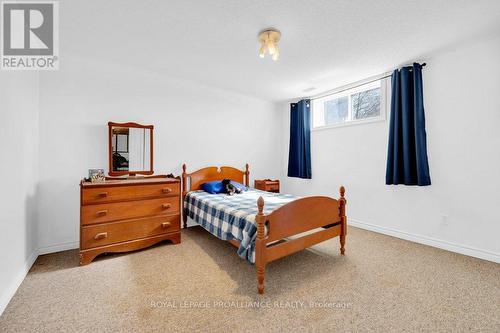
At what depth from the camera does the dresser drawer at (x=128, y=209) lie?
7.97ft

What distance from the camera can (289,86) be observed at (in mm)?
4078

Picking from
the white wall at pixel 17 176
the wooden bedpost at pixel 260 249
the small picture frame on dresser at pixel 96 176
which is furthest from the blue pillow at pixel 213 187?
the white wall at pixel 17 176

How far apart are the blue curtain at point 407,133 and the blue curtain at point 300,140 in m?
1.59

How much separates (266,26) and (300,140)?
2.71 meters

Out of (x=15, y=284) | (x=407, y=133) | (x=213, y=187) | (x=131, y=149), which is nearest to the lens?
(x=15, y=284)

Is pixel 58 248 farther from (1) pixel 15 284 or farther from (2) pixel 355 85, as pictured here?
(2) pixel 355 85

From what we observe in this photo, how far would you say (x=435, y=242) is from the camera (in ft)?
9.68

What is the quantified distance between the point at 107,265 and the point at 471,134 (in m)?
4.56

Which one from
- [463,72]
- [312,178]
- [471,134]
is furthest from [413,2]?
[312,178]

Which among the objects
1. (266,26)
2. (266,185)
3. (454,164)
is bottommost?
(266,185)

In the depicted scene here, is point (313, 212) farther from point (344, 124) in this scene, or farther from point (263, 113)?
point (263, 113)

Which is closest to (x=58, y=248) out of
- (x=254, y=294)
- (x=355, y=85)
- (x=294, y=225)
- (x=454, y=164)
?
(x=254, y=294)

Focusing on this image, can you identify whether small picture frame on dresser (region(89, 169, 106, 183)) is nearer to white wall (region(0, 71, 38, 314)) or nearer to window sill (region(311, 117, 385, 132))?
white wall (region(0, 71, 38, 314))

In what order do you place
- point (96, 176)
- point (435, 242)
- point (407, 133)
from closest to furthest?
1. point (96, 176)
2. point (435, 242)
3. point (407, 133)
